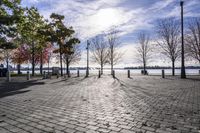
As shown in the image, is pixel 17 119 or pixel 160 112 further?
pixel 160 112

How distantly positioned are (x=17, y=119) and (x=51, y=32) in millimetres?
30258

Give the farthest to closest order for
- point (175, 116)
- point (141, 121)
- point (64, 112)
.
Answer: point (64, 112)
point (175, 116)
point (141, 121)

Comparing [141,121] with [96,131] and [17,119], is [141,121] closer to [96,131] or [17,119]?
[96,131]

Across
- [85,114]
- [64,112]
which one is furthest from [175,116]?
[64,112]

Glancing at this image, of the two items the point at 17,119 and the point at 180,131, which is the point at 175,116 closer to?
the point at 180,131

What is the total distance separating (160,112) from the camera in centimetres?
701

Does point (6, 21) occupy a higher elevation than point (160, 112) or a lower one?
higher

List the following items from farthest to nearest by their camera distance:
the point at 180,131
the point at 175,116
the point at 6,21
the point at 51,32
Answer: the point at 51,32 < the point at 6,21 < the point at 175,116 < the point at 180,131

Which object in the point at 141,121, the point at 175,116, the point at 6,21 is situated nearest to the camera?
the point at 141,121

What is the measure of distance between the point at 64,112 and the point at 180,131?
365 cm

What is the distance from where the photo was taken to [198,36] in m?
37.8

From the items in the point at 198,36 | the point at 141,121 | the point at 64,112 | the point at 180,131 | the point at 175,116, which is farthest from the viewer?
the point at 198,36

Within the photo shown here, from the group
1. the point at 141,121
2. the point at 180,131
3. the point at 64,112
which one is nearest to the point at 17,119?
the point at 64,112

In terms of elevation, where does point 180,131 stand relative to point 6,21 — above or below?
below
